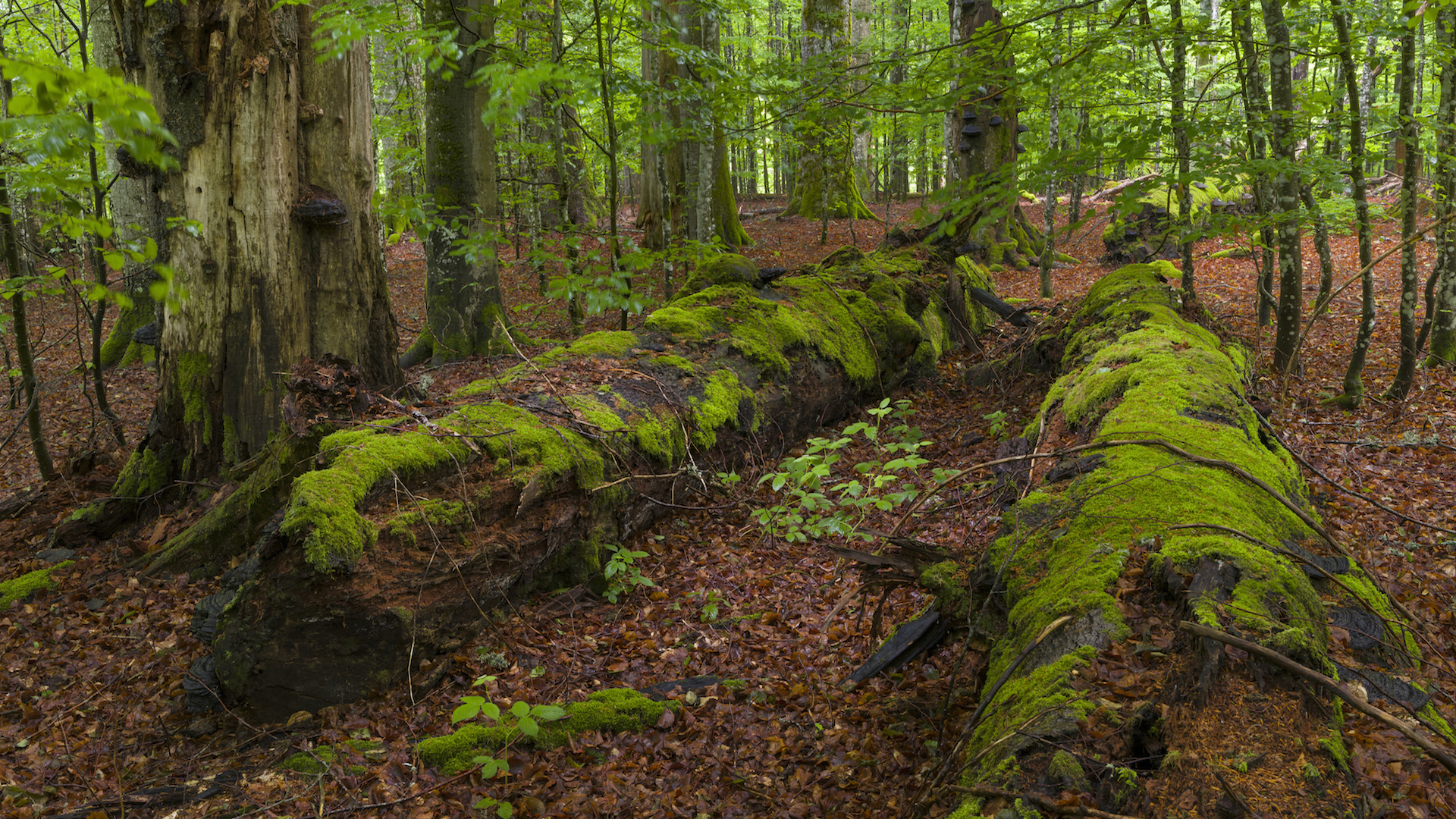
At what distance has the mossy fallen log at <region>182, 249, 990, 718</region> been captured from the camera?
339 centimetres

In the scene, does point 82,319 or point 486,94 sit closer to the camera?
point 486,94

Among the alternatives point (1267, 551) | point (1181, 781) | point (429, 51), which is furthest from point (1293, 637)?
point (429, 51)

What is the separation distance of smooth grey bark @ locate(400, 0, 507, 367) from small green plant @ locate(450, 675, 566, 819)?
17.4 ft

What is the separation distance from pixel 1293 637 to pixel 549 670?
3236 millimetres

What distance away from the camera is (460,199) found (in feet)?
28.4

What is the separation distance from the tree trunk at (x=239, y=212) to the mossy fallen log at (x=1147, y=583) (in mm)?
5038

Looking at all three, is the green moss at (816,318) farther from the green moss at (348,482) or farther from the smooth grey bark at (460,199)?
the green moss at (348,482)

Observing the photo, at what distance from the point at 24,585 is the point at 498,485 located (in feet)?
10.3

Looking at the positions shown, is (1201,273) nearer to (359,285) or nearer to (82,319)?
(359,285)

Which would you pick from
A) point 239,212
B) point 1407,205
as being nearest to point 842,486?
point 239,212

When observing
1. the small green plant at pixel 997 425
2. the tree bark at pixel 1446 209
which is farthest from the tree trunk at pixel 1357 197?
the small green plant at pixel 997 425

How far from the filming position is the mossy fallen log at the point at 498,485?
339 centimetres

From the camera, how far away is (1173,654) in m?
2.16

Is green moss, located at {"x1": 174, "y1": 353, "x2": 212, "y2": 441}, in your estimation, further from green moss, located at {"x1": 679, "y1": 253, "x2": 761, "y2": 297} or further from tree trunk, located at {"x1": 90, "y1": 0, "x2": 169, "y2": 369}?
green moss, located at {"x1": 679, "y1": 253, "x2": 761, "y2": 297}
